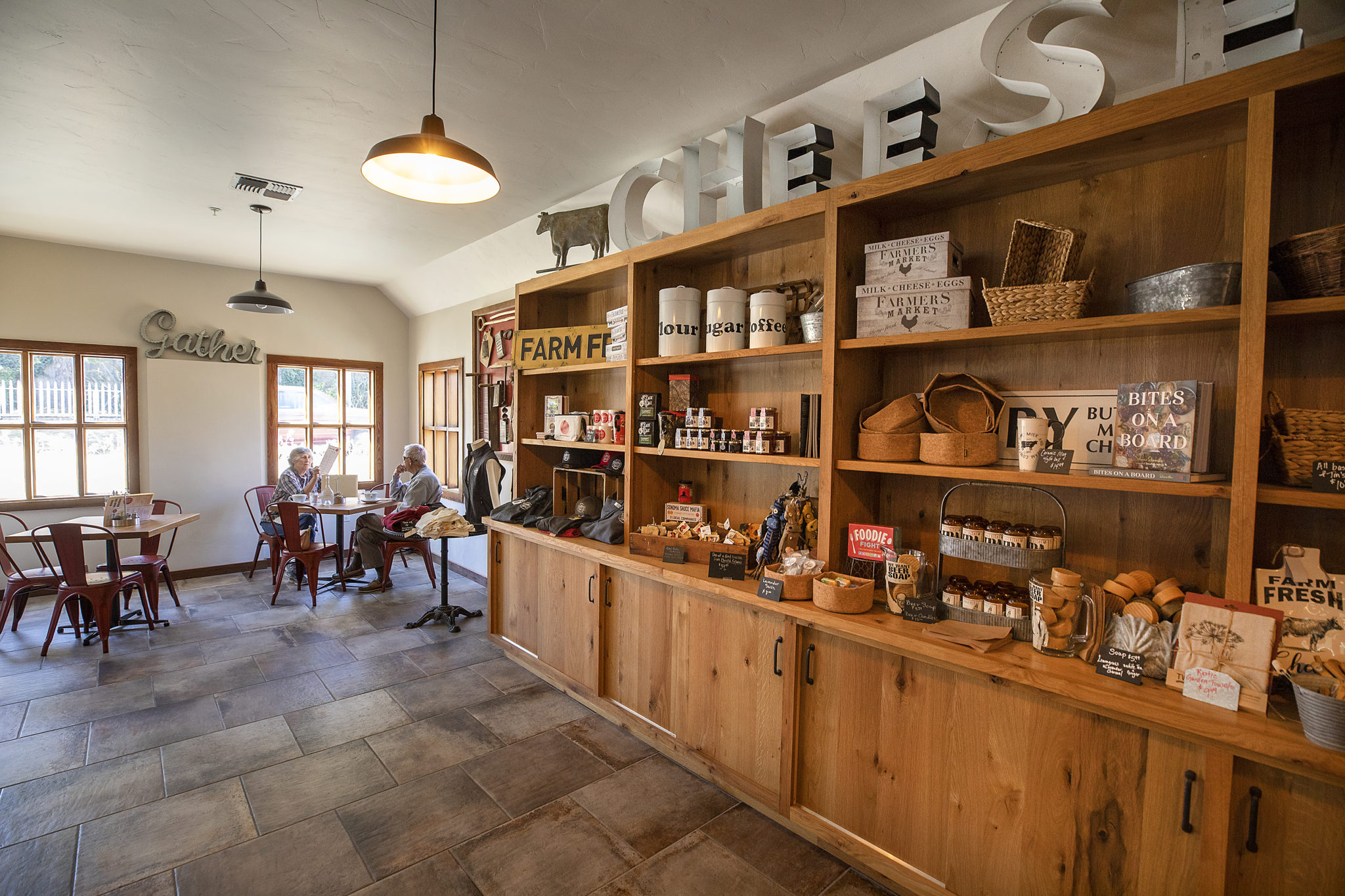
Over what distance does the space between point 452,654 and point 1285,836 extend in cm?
411

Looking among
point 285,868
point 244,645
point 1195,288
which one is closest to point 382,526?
point 244,645

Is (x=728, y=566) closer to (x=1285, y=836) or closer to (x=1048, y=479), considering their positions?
(x=1048, y=479)

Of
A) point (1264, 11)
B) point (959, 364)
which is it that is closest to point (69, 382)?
point (959, 364)

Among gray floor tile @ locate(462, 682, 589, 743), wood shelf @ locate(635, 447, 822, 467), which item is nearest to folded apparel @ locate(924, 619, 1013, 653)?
wood shelf @ locate(635, 447, 822, 467)

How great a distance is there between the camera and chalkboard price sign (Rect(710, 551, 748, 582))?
265 centimetres

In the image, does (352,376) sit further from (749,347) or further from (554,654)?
(749,347)

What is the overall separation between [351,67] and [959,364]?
110 inches

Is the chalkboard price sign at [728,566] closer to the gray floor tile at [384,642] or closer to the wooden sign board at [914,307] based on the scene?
the wooden sign board at [914,307]

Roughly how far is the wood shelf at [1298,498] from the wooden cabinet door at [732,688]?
4.70 feet

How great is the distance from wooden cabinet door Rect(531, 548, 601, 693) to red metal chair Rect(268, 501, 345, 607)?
8.81 ft

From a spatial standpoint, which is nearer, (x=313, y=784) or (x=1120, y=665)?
(x=1120, y=665)

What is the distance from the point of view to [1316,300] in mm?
1442

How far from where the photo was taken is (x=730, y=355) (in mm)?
2697

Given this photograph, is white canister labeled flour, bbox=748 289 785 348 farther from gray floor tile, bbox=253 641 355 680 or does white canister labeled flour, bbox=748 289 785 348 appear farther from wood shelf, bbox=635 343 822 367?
gray floor tile, bbox=253 641 355 680
